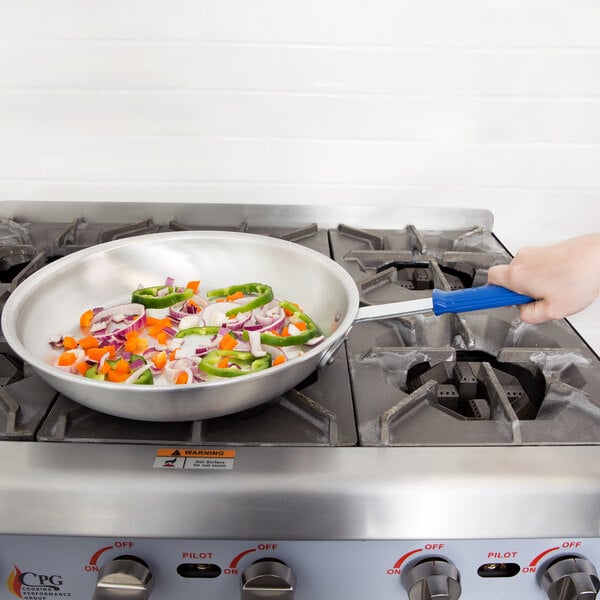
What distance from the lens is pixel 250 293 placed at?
0.85 metres

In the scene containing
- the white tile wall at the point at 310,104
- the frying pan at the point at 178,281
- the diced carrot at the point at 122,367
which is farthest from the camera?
the white tile wall at the point at 310,104

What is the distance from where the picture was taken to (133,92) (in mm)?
1140

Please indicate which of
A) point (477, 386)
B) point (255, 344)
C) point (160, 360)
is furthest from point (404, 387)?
point (160, 360)

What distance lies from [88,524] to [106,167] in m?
0.81

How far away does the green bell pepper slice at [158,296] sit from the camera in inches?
31.7

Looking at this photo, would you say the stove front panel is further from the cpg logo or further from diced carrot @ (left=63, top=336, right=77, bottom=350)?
diced carrot @ (left=63, top=336, right=77, bottom=350)

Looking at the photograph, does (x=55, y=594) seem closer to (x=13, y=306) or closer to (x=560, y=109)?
(x=13, y=306)

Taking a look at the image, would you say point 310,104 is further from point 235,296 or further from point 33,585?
point 33,585

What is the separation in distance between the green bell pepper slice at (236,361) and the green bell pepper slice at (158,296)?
0.51ft

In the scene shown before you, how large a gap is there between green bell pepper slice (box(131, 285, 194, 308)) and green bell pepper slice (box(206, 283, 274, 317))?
0.04 m

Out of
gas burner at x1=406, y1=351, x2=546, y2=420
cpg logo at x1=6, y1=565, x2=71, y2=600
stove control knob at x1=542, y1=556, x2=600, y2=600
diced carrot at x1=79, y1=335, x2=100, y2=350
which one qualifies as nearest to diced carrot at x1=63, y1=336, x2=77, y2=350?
diced carrot at x1=79, y1=335, x2=100, y2=350

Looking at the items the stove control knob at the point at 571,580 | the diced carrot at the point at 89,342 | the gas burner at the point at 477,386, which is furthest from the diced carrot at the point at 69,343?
the stove control knob at the point at 571,580

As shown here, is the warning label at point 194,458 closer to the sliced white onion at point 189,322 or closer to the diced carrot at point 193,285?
the sliced white onion at point 189,322

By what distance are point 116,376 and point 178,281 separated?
273 millimetres
